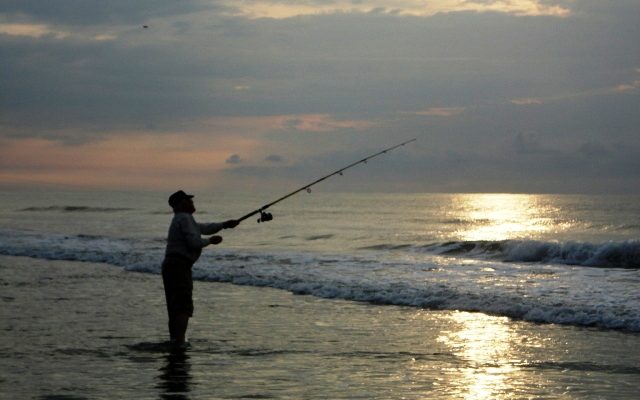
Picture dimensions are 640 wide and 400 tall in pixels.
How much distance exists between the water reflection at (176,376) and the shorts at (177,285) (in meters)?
0.45

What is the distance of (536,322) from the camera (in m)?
11.4

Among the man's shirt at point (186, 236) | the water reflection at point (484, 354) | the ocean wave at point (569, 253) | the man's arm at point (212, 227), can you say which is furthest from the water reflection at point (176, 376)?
the ocean wave at point (569, 253)

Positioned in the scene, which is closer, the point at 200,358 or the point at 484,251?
the point at 200,358

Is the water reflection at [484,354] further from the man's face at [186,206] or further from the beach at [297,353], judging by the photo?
the man's face at [186,206]

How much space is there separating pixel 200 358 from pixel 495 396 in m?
2.99

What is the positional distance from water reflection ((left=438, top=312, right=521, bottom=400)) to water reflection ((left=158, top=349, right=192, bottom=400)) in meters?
2.26

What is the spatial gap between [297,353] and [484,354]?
188 cm

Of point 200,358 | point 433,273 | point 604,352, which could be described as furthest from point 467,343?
point 433,273

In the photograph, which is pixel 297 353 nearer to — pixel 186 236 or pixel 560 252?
pixel 186 236

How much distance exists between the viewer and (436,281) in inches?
631

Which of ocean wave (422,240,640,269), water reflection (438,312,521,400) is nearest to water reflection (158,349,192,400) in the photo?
water reflection (438,312,521,400)

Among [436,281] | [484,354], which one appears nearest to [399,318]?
[484,354]

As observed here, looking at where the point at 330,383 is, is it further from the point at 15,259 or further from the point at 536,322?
the point at 15,259

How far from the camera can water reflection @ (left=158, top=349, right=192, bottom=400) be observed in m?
6.97
